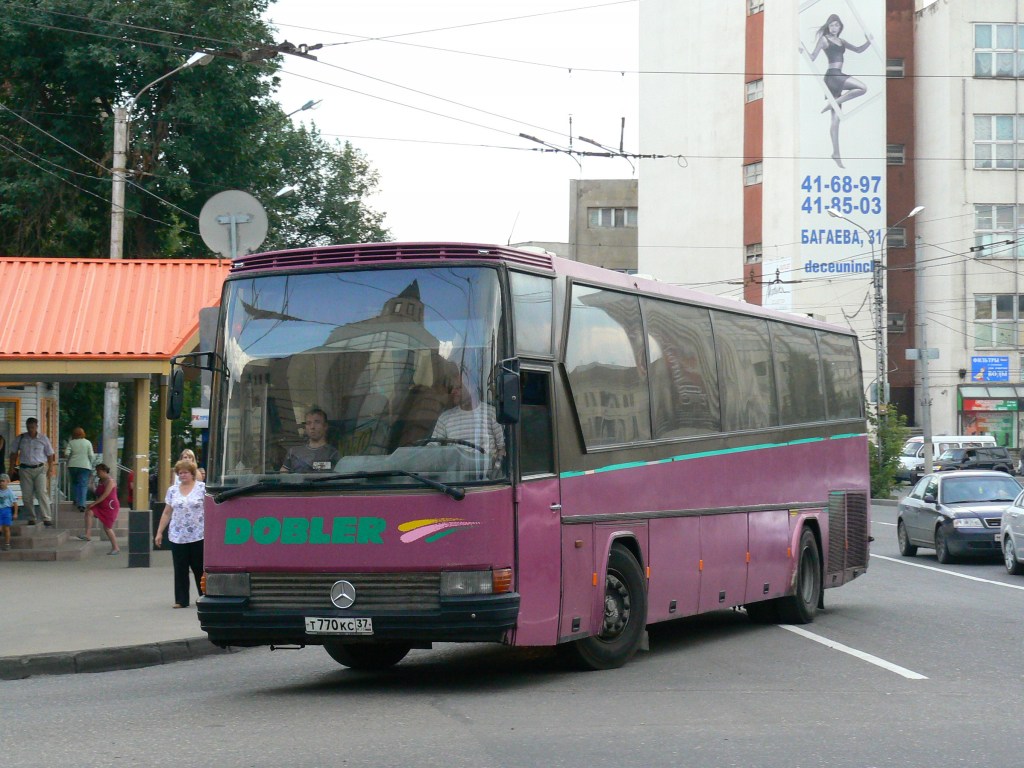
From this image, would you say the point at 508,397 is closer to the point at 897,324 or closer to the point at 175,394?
the point at 175,394

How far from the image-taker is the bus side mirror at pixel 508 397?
932 centimetres

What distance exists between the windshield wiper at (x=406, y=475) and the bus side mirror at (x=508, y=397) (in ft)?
1.87

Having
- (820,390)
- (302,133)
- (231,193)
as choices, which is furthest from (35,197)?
(820,390)

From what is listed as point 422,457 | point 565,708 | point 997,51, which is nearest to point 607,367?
point 422,457

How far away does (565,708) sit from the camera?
919 centimetres

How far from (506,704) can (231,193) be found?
878 cm

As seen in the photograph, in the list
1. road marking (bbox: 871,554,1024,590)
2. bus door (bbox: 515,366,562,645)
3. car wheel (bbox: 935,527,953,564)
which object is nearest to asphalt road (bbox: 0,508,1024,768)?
bus door (bbox: 515,366,562,645)

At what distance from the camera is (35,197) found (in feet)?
124

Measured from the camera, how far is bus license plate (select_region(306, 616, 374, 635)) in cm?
963

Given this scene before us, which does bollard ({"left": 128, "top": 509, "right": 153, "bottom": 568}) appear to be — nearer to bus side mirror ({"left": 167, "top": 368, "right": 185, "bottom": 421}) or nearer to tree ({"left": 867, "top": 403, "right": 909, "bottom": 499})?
bus side mirror ({"left": 167, "top": 368, "right": 185, "bottom": 421})

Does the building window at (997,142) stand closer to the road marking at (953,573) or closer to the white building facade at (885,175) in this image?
the white building facade at (885,175)

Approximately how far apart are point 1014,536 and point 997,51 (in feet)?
163

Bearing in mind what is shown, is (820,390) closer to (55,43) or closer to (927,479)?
(927,479)

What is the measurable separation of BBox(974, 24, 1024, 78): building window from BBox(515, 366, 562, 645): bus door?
60669mm
